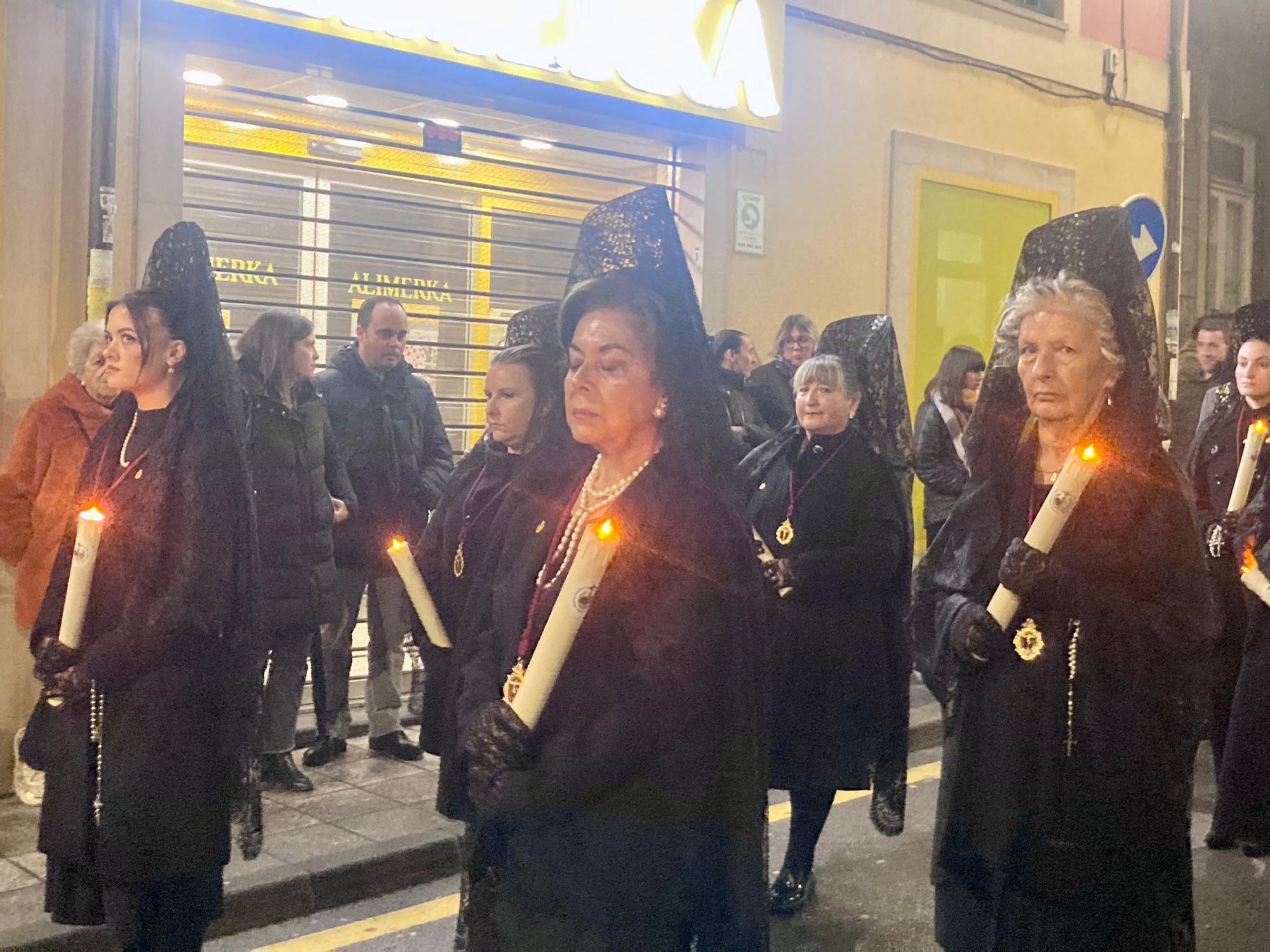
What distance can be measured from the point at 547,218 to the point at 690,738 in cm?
763

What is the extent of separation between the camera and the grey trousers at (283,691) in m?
6.32

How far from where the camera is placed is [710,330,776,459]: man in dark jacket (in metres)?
8.28

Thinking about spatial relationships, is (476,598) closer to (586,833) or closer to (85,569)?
(586,833)

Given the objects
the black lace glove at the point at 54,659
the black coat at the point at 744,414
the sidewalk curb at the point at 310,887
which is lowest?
the sidewalk curb at the point at 310,887

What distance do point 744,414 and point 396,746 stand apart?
288 cm

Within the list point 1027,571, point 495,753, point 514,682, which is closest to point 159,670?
point 514,682

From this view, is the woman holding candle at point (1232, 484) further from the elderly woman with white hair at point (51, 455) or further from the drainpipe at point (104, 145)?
the drainpipe at point (104, 145)

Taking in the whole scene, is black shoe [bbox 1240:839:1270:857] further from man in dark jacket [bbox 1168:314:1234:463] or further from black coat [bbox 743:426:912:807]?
man in dark jacket [bbox 1168:314:1234:463]

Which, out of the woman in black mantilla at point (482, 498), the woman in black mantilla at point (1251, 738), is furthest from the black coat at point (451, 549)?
the woman in black mantilla at point (1251, 738)

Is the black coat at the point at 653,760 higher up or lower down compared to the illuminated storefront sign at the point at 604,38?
lower down

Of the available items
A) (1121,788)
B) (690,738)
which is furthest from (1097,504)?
(690,738)

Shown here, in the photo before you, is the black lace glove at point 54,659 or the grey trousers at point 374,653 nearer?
the black lace glove at point 54,659

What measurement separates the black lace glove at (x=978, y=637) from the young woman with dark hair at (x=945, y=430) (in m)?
4.31

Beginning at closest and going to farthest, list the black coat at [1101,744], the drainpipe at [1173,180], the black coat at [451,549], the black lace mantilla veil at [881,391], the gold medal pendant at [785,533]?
the black coat at [1101,744] → the black coat at [451,549] → the gold medal pendant at [785,533] → the black lace mantilla veil at [881,391] → the drainpipe at [1173,180]
